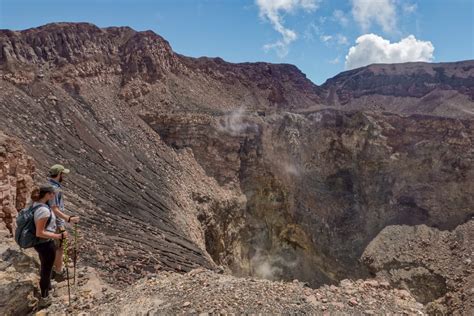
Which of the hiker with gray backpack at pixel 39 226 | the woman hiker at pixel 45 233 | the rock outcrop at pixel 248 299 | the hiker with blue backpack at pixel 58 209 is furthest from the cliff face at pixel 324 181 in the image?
the hiker with gray backpack at pixel 39 226

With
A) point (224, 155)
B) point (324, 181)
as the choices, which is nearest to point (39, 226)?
point (224, 155)

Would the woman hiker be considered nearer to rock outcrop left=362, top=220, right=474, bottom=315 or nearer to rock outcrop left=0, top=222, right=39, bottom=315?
rock outcrop left=0, top=222, right=39, bottom=315

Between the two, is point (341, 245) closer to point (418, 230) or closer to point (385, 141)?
point (418, 230)

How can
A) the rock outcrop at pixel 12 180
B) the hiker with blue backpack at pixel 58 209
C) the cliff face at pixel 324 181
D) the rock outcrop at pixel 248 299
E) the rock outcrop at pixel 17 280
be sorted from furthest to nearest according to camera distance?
1. the cliff face at pixel 324 181
2. the rock outcrop at pixel 12 180
3. the hiker with blue backpack at pixel 58 209
4. the rock outcrop at pixel 248 299
5. the rock outcrop at pixel 17 280

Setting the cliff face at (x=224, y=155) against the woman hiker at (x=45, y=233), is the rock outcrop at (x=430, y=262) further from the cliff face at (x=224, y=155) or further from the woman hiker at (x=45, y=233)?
the woman hiker at (x=45, y=233)

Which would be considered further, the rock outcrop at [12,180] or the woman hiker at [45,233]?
the rock outcrop at [12,180]

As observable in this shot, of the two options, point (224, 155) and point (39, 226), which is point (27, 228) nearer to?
point (39, 226)
